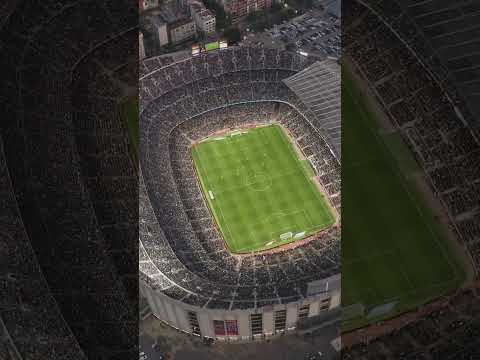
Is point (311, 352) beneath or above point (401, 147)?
beneath

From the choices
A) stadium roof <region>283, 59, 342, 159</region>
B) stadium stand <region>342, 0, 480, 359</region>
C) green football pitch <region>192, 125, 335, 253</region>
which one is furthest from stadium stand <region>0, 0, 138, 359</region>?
stadium roof <region>283, 59, 342, 159</region>

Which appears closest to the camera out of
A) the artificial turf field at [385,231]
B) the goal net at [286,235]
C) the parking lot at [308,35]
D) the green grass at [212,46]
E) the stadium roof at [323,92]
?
the artificial turf field at [385,231]

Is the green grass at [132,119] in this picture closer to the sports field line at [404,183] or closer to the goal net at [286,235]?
the goal net at [286,235]

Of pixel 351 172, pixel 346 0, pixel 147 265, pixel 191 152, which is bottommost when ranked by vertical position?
pixel 147 265

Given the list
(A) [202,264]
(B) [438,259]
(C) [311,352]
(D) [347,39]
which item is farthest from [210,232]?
(D) [347,39]

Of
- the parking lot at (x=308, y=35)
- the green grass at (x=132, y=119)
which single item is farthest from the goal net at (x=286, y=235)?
the parking lot at (x=308, y=35)

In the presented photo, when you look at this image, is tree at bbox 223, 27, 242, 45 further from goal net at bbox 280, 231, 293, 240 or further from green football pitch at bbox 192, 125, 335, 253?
goal net at bbox 280, 231, 293, 240

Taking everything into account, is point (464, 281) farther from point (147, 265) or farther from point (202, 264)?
point (147, 265)
